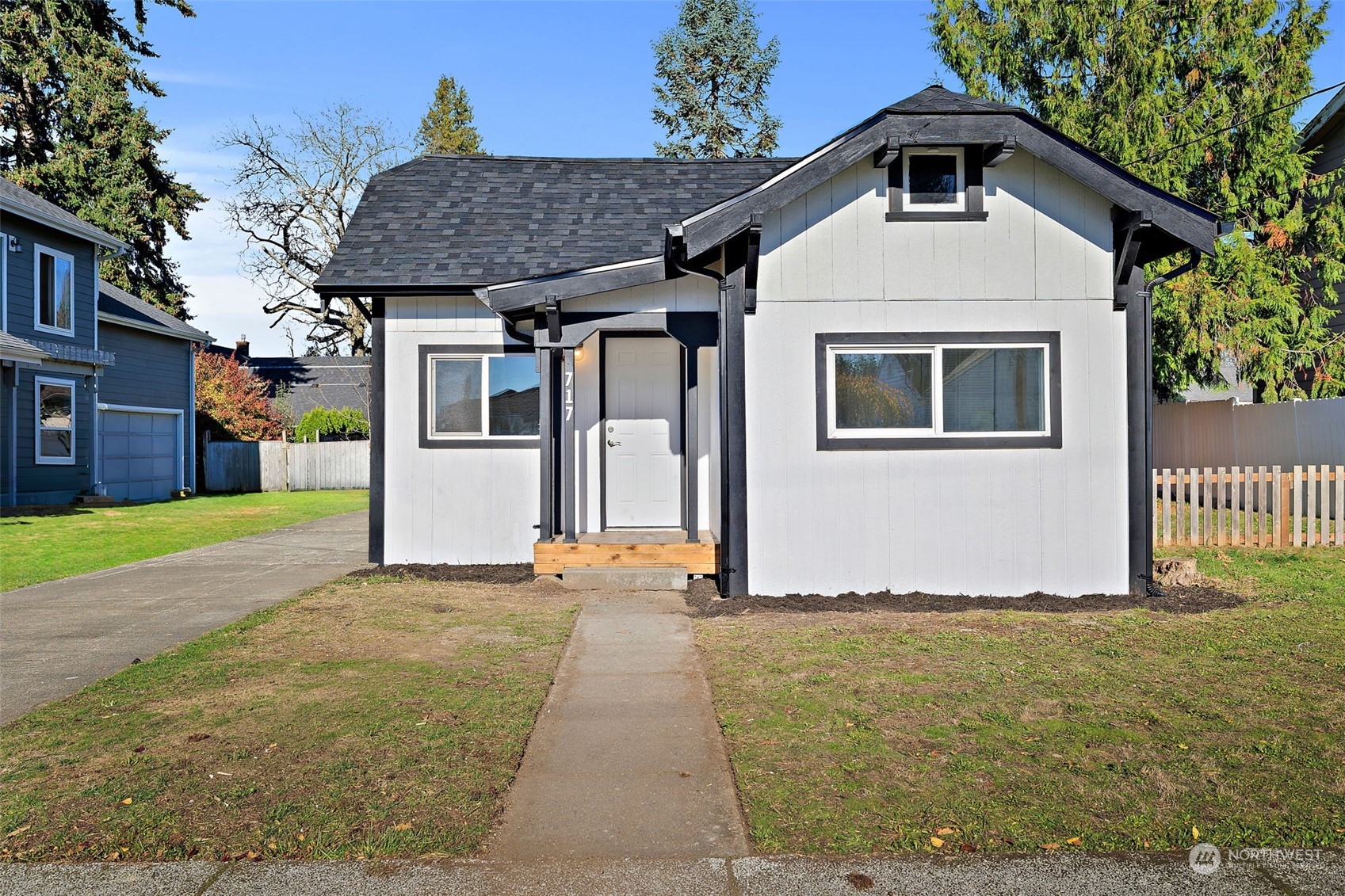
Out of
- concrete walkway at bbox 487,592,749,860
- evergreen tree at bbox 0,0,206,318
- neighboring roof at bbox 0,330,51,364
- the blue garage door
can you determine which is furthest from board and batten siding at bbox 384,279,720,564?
evergreen tree at bbox 0,0,206,318

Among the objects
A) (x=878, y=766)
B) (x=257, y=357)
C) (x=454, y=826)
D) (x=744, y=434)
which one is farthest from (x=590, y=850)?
(x=257, y=357)

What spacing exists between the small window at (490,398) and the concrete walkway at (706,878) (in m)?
7.56

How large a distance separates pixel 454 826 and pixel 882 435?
5795mm

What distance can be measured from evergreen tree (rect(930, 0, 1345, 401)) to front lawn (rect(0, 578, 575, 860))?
17.3 meters

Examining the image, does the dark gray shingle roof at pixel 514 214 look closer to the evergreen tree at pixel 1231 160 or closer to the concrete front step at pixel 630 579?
the concrete front step at pixel 630 579

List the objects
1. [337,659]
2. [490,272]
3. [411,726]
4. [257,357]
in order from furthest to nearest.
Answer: [257,357], [490,272], [337,659], [411,726]

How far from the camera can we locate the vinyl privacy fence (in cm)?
2683

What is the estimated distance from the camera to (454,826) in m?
3.62

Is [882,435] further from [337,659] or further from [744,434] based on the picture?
[337,659]

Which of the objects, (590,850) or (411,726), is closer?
(590,850)

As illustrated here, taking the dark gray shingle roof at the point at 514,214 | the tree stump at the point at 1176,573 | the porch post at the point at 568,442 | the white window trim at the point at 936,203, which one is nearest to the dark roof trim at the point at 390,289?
the dark gray shingle roof at the point at 514,214

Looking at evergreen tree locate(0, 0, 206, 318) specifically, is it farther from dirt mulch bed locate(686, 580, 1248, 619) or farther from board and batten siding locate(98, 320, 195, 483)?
dirt mulch bed locate(686, 580, 1248, 619)

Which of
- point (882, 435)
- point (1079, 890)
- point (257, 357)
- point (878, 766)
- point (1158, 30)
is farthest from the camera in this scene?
point (257, 357)

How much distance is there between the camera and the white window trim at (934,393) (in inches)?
335
